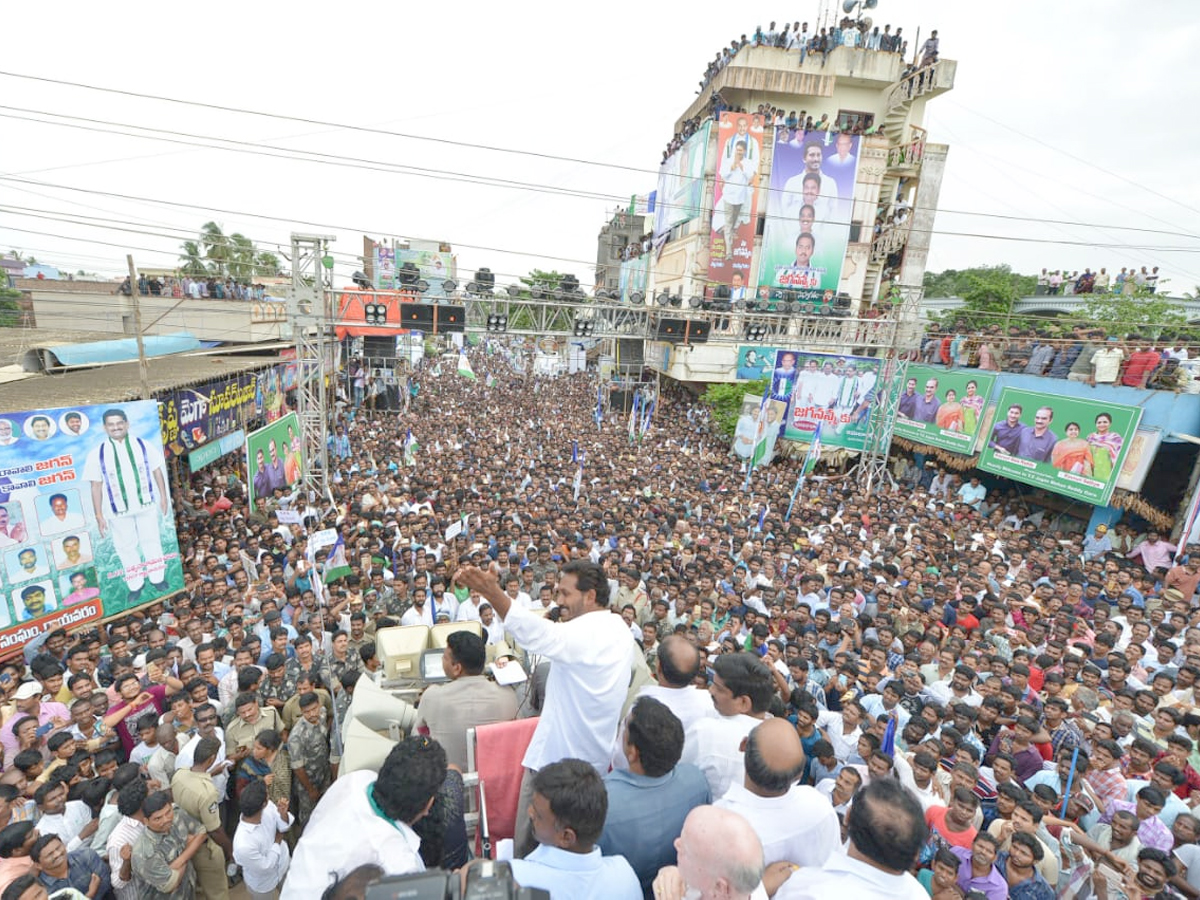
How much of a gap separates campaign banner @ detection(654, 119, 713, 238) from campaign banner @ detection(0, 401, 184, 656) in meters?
23.5

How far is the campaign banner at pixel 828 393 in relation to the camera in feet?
53.2

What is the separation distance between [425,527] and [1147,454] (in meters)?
13.0

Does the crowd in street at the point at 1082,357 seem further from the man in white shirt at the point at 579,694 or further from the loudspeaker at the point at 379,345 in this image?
the loudspeaker at the point at 379,345

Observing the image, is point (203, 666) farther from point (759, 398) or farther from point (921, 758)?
point (759, 398)

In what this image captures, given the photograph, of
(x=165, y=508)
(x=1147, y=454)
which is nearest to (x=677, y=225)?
(x=1147, y=454)

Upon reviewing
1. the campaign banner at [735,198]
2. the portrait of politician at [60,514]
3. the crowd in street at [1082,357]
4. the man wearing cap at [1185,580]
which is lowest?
the man wearing cap at [1185,580]

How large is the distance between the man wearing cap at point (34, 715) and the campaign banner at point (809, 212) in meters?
29.2

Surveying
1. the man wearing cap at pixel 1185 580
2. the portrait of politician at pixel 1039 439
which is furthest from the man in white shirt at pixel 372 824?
the portrait of politician at pixel 1039 439

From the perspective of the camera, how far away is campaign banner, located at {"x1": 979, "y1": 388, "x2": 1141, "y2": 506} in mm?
11375

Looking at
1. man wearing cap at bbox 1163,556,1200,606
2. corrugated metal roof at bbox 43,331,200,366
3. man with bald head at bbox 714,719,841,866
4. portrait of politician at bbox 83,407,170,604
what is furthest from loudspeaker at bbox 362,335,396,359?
man with bald head at bbox 714,719,841,866

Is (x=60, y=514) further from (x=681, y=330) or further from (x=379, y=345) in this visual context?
(x=379, y=345)

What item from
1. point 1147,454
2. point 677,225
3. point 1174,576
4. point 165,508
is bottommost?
point 1174,576

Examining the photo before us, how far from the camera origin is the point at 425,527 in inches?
355

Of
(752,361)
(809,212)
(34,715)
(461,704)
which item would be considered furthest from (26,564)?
(809,212)
